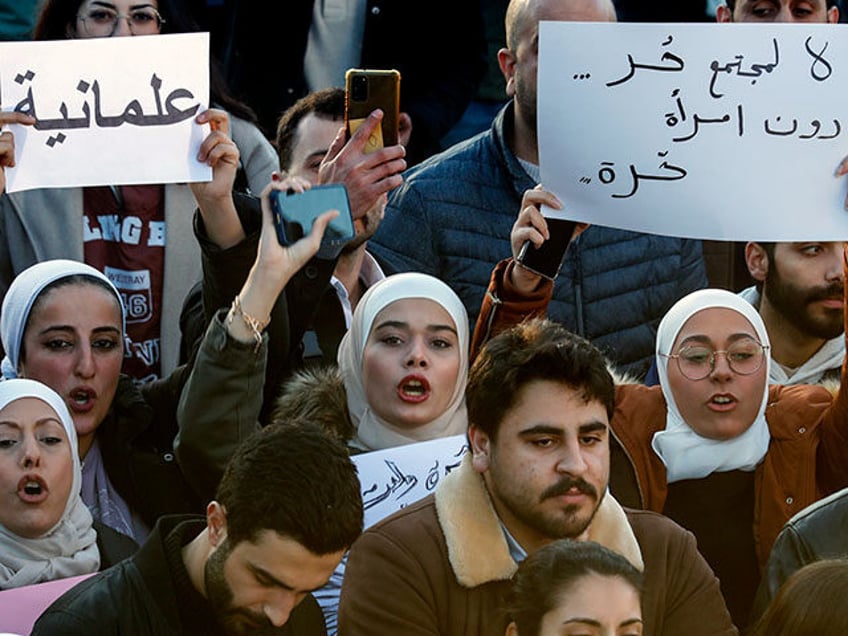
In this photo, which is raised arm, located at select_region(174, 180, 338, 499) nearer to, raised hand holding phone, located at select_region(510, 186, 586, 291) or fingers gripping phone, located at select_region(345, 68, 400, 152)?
fingers gripping phone, located at select_region(345, 68, 400, 152)

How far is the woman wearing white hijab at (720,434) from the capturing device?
5.37 metres

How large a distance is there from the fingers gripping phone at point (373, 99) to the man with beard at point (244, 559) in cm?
Answer: 122

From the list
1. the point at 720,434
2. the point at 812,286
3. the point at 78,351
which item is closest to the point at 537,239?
the point at 720,434

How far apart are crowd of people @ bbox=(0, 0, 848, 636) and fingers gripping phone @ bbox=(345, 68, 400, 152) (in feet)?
0.14

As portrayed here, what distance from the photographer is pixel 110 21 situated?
6.11 m

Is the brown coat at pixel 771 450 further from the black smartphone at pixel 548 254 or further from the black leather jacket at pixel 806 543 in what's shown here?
the black leather jacket at pixel 806 543

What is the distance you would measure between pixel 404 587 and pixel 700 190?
1398mm

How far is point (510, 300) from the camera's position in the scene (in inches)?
212

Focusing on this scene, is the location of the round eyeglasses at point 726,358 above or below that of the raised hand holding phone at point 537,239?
below

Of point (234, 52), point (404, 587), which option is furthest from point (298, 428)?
point (234, 52)

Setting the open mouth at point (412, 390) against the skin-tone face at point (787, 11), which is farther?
the skin-tone face at point (787, 11)

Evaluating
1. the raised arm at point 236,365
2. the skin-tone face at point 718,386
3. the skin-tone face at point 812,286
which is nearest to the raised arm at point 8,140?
the raised arm at point 236,365

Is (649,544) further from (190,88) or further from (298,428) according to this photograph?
(190,88)

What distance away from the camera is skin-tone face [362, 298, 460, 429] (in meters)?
5.40
